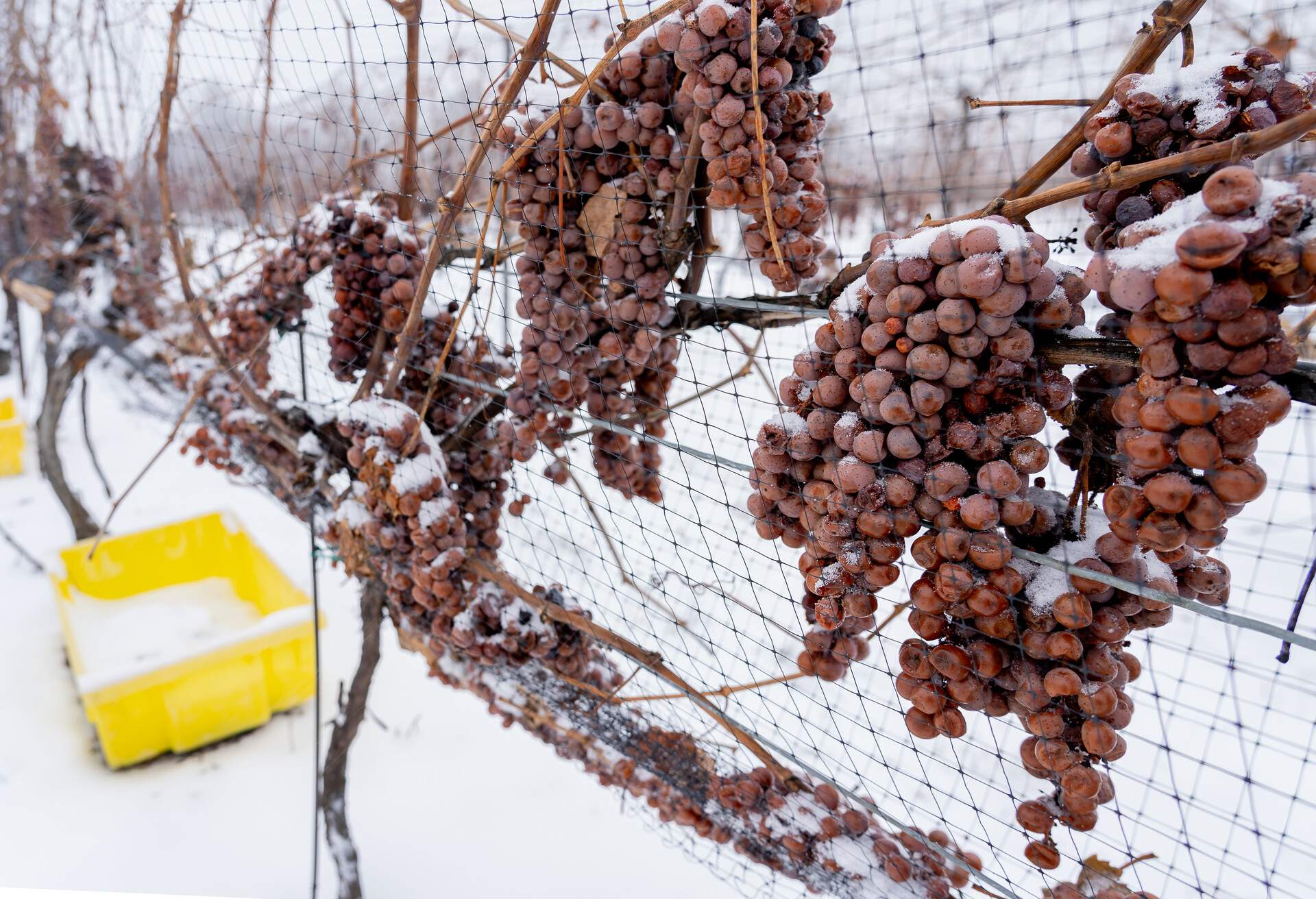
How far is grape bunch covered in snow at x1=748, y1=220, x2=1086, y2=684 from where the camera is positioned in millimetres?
429

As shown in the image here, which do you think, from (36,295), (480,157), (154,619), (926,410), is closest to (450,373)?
(480,157)

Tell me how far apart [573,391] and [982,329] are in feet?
1.48

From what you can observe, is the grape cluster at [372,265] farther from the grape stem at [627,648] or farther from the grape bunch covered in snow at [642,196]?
the grape stem at [627,648]

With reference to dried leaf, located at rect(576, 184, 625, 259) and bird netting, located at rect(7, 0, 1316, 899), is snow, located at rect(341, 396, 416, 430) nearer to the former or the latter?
bird netting, located at rect(7, 0, 1316, 899)

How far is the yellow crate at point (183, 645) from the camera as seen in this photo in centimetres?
150

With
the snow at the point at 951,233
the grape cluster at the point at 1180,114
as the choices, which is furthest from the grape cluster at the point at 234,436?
the grape cluster at the point at 1180,114

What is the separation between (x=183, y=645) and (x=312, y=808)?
2.03 feet

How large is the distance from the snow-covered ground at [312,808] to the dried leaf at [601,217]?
0.89 m

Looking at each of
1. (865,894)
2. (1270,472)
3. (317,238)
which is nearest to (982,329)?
(865,894)

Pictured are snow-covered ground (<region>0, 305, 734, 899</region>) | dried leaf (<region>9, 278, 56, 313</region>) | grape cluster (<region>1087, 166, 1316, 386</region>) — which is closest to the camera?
grape cluster (<region>1087, 166, 1316, 386</region>)

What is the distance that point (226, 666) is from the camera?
5.12ft

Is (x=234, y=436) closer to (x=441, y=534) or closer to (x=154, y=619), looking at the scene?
(x=441, y=534)

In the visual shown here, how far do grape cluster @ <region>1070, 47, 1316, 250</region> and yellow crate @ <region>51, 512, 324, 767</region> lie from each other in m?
1.60

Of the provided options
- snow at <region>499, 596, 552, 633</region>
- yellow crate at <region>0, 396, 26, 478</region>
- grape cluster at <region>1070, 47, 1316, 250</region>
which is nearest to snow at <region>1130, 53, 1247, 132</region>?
grape cluster at <region>1070, 47, 1316, 250</region>
